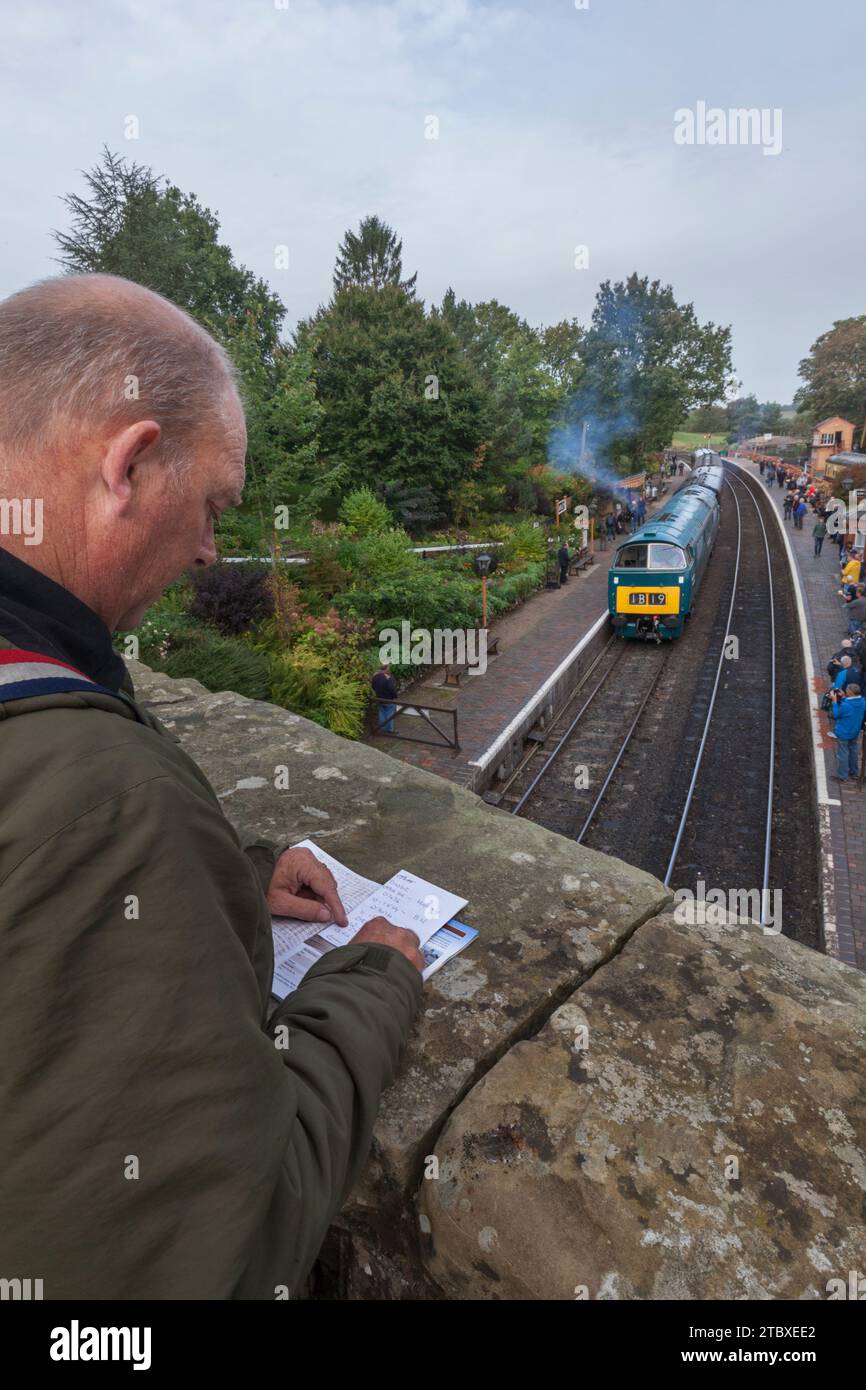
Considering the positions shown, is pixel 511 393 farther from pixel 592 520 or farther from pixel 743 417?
pixel 743 417

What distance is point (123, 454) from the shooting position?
1.04 meters

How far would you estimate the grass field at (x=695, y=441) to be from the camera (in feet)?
296

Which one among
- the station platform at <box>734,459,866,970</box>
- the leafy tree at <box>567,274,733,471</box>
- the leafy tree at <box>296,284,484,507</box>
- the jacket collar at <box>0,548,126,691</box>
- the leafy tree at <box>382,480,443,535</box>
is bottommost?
the station platform at <box>734,459,866,970</box>

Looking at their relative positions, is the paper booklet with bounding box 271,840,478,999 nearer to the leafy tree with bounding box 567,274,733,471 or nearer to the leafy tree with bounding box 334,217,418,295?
the leafy tree with bounding box 567,274,733,471

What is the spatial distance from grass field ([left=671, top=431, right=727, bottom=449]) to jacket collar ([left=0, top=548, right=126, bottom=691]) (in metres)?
96.5

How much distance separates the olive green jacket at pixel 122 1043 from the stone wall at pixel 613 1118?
1.97 ft

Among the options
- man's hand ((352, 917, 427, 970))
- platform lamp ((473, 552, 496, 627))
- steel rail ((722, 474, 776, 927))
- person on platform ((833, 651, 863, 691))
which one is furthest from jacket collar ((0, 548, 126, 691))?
platform lamp ((473, 552, 496, 627))

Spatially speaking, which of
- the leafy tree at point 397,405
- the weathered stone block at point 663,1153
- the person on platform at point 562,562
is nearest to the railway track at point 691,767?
the person on platform at point 562,562

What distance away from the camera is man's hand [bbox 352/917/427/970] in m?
1.68

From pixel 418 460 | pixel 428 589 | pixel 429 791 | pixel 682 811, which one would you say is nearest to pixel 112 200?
pixel 418 460

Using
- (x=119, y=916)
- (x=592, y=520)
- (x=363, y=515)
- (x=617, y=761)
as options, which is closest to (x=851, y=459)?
(x=592, y=520)

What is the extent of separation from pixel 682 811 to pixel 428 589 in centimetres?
767

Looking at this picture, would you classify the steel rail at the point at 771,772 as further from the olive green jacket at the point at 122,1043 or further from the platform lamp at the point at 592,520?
the platform lamp at the point at 592,520

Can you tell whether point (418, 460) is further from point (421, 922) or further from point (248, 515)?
point (421, 922)
